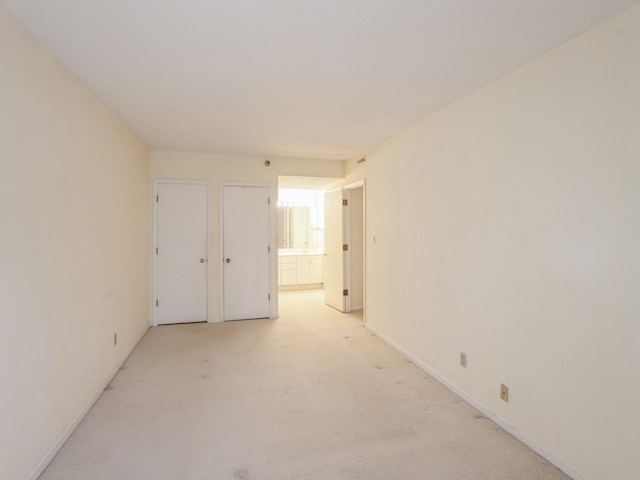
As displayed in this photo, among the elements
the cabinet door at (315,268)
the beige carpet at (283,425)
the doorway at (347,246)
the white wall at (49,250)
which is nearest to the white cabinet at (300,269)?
the cabinet door at (315,268)

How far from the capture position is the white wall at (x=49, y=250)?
1.67 m

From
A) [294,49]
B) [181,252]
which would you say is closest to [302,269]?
[181,252]

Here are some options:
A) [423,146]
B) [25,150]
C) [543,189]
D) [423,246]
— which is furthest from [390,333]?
[25,150]

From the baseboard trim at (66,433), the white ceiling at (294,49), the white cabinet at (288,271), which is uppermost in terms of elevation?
the white ceiling at (294,49)

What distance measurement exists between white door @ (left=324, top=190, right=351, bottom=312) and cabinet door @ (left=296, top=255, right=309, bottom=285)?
56.5 inches

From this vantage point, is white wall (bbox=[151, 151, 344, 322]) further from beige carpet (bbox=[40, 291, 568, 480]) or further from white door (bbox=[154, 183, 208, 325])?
beige carpet (bbox=[40, 291, 568, 480])

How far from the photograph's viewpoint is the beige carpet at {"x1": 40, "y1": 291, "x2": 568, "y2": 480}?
6.42 feet

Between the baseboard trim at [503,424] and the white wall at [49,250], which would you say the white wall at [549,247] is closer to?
the baseboard trim at [503,424]

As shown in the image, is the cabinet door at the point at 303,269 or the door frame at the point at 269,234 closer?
the door frame at the point at 269,234

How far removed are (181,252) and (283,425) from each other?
3158 millimetres

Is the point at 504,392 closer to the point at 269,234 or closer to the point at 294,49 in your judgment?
the point at 294,49

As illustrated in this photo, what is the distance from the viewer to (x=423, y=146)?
10.9ft

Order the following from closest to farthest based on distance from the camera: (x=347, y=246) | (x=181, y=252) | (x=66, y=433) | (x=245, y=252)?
1. (x=66, y=433)
2. (x=181, y=252)
3. (x=245, y=252)
4. (x=347, y=246)

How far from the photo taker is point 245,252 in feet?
16.6
